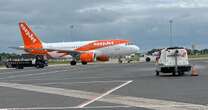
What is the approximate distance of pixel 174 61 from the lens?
A: 111 ft

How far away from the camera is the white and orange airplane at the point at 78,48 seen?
256 ft

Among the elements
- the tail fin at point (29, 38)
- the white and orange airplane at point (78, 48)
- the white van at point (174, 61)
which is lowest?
the white van at point (174, 61)

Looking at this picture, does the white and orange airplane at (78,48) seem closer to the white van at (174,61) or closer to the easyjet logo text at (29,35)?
the easyjet logo text at (29,35)

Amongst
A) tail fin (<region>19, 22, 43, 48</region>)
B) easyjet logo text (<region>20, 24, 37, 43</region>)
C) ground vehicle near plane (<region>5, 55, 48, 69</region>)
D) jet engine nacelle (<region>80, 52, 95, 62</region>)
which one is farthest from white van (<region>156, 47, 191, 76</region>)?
easyjet logo text (<region>20, 24, 37, 43</region>)

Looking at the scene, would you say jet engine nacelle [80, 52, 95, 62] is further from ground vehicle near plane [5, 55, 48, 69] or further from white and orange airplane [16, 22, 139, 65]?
ground vehicle near plane [5, 55, 48, 69]

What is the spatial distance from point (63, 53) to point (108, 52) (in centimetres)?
695

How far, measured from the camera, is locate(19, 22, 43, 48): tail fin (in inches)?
3219

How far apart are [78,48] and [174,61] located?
151ft

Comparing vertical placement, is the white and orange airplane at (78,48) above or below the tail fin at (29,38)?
below

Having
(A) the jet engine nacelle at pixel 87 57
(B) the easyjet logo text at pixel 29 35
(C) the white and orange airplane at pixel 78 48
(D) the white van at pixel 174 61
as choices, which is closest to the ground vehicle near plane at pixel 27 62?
(C) the white and orange airplane at pixel 78 48

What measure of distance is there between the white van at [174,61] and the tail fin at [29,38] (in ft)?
160

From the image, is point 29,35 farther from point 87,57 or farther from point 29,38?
point 87,57

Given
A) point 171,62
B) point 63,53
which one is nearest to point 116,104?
point 171,62

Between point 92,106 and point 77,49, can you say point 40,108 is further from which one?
point 77,49
